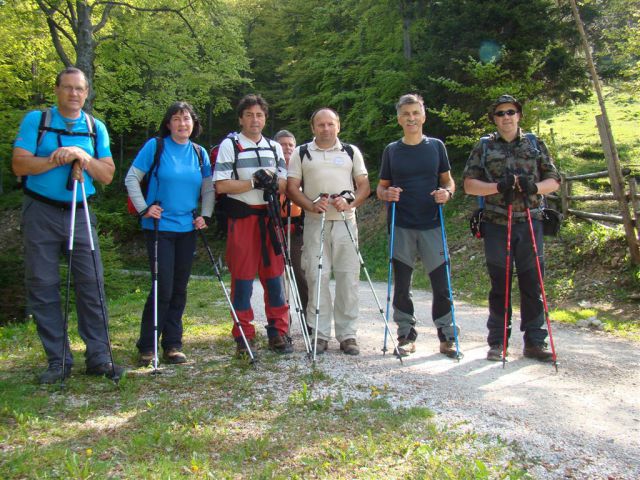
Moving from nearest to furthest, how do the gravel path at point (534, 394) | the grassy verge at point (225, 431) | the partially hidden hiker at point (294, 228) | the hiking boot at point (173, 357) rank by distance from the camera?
the grassy verge at point (225, 431) < the gravel path at point (534, 394) < the hiking boot at point (173, 357) < the partially hidden hiker at point (294, 228)

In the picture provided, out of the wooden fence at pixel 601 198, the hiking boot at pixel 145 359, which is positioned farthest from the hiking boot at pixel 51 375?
the wooden fence at pixel 601 198

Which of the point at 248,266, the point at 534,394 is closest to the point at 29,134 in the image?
the point at 248,266

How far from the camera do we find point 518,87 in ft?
45.7

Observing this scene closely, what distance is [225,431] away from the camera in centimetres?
379

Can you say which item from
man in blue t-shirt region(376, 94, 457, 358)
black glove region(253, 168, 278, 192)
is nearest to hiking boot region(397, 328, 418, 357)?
man in blue t-shirt region(376, 94, 457, 358)

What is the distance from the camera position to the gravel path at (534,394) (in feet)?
12.0

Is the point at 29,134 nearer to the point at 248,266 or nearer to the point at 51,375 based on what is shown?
the point at 51,375

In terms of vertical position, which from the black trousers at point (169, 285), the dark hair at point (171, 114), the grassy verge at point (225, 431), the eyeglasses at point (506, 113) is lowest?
the grassy verge at point (225, 431)

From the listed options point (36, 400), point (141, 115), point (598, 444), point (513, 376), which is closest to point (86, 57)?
point (141, 115)

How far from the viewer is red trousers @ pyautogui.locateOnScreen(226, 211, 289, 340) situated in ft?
18.0

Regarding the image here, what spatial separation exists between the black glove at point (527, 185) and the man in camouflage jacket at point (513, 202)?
9cm

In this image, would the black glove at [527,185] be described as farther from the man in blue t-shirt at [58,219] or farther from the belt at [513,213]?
the man in blue t-shirt at [58,219]

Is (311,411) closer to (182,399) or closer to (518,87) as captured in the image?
(182,399)

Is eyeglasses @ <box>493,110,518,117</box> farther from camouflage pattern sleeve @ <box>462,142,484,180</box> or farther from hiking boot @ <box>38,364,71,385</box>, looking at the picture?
hiking boot @ <box>38,364,71,385</box>
